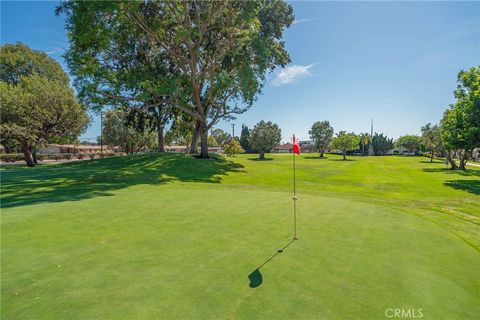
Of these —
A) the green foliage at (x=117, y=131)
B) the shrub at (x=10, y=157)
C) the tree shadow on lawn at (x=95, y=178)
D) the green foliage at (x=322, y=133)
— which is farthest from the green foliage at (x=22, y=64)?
the green foliage at (x=322, y=133)

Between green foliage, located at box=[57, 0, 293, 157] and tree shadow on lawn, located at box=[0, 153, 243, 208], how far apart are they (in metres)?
6.13

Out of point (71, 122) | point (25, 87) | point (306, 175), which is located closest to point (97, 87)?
point (71, 122)

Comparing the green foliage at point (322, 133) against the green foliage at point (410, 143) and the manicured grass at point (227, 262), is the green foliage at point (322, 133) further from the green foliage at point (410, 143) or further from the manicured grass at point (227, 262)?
the manicured grass at point (227, 262)

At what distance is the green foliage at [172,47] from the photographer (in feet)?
77.8

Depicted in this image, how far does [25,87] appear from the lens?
35.0m

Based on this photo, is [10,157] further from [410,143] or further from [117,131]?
[410,143]

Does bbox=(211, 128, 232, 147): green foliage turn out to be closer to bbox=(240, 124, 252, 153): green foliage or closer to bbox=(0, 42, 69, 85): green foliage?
bbox=(240, 124, 252, 153): green foliage

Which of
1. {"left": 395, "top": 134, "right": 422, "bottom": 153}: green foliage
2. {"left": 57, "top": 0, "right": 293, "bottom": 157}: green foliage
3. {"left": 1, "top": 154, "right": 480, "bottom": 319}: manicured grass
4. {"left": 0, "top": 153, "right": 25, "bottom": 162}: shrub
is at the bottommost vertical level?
{"left": 1, "top": 154, "right": 480, "bottom": 319}: manicured grass

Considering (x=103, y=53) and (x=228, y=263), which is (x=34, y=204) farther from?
(x=103, y=53)

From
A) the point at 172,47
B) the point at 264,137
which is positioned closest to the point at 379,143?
the point at 264,137

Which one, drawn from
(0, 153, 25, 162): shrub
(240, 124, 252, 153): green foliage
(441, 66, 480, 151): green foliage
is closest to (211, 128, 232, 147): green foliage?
(240, 124, 252, 153): green foliage

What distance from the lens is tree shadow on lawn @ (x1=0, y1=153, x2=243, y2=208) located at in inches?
484

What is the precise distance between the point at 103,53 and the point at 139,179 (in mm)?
17401

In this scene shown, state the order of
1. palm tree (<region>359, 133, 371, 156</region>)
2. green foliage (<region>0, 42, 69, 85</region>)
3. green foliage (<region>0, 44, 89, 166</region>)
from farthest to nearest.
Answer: palm tree (<region>359, 133, 371, 156</region>) → green foliage (<region>0, 42, 69, 85</region>) → green foliage (<region>0, 44, 89, 166</region>)
